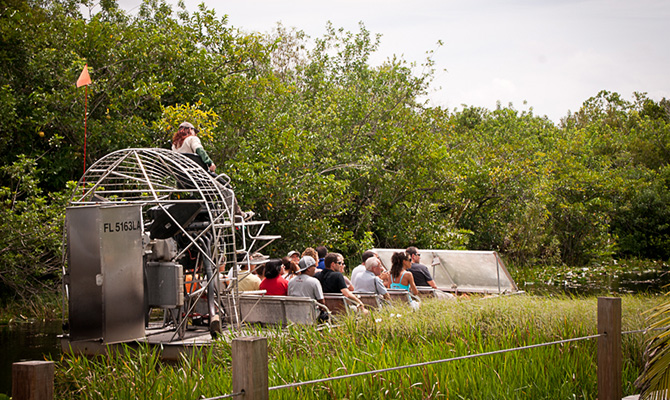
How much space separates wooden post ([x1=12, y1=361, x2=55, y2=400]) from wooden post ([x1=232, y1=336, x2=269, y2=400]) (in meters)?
0.90

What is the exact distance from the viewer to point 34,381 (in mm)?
2787

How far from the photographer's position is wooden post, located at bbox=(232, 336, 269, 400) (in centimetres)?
334

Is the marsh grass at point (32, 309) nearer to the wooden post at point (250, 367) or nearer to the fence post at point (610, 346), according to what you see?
the fence post at point (610, 346)

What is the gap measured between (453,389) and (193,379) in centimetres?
230

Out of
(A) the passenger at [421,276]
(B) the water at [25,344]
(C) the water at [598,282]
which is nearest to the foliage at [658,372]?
(A) the passenger at [421,276]

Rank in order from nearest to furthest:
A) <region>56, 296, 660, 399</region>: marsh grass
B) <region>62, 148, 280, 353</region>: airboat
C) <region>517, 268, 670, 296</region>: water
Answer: <region>56, 296, 660, 399</region>: marsh grass → <region>62, 148, 280, 353</region>: airboat → <region>517, 268, 670, 296</region>: water

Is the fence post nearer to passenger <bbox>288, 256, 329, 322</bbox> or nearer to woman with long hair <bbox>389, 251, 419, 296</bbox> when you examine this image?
passenger <bbox>288, 256, 329, 322</bbox>

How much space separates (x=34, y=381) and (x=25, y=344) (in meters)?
10.8

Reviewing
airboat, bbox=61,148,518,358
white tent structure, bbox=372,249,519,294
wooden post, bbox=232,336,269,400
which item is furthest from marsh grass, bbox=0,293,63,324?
wooden post, bbox=232,336,269,400

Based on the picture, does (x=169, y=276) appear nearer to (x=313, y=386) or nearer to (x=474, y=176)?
(x=313, y=386)

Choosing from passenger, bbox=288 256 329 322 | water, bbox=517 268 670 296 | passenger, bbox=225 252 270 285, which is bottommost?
water, bbox=517 268 670 296

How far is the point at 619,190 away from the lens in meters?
32.6

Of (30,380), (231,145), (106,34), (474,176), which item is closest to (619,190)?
(474,176)

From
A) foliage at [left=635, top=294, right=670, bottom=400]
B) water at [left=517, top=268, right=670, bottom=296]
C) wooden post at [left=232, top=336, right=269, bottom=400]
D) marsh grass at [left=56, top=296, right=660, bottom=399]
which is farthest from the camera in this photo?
water at [left=517, top=268, right=670, bottom=296]
